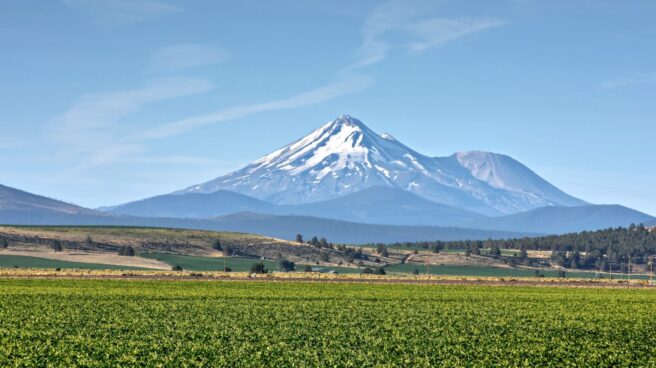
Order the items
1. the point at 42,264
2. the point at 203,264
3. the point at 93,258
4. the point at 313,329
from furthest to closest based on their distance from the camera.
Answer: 1. the point at 93,258
2. the point at 203,264
3. the point at 42,264
4. the point at 313,329

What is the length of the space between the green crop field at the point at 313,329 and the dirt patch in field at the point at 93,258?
3571 inches

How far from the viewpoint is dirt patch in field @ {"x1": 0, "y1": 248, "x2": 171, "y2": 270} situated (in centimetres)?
17950

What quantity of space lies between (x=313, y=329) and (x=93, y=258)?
140 m

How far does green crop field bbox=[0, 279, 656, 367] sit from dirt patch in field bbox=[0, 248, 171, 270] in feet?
298

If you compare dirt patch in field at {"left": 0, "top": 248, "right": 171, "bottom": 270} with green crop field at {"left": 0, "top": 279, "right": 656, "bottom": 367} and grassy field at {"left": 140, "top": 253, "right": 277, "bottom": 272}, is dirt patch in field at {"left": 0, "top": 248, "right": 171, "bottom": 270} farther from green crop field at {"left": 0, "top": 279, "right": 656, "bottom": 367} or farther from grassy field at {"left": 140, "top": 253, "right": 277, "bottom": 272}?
green crop field at {"left": 0, "top": 279, "right": 656, "bottom": 367}

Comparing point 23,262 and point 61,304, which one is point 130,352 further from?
point 23,262

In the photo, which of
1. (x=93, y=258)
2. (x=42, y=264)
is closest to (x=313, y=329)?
(x=42, y=264)

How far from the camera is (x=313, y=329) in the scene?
55.0 metres

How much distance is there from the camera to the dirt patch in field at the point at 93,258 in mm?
179500

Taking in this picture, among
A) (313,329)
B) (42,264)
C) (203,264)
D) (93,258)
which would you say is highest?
(203,264)

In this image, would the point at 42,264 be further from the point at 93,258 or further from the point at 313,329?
the point at 313,329

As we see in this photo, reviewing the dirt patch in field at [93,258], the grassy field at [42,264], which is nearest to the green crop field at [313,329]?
the grassy field at [42,264]

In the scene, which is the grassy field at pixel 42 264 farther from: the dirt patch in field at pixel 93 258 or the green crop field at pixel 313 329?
the green crop field at pixel 313 329

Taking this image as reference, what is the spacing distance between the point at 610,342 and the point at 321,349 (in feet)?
49.5
